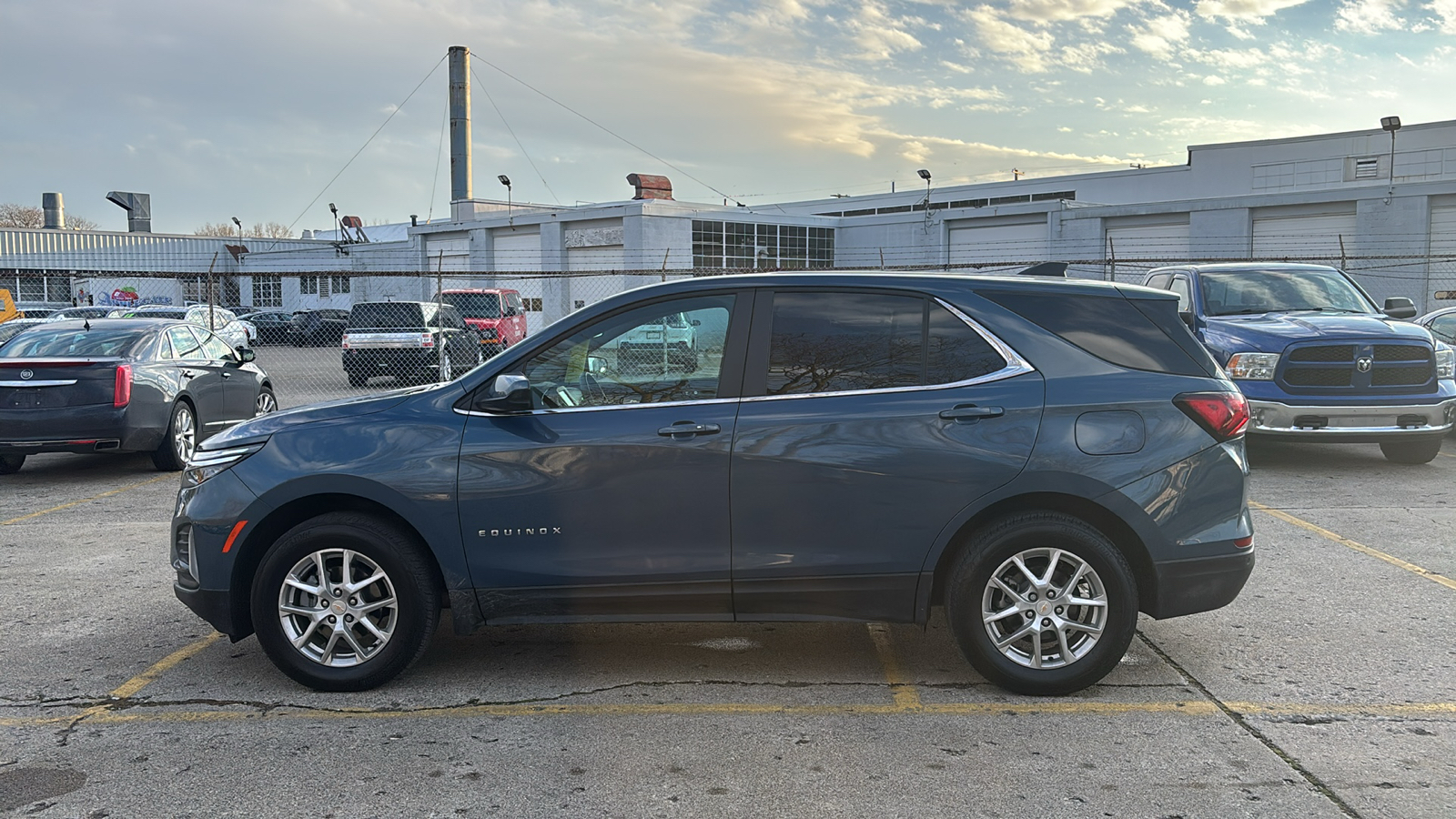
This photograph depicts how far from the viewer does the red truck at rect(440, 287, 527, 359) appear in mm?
24781

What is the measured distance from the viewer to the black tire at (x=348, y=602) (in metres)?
4.56

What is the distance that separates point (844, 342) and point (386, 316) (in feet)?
57.2

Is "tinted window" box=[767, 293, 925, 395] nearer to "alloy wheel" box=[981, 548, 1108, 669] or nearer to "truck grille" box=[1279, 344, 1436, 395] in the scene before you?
"alloy wheel" box=[981, 548, 1108, 669]

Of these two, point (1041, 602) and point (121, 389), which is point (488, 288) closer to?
point (121, 389)

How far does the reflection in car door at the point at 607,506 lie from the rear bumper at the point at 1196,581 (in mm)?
1799

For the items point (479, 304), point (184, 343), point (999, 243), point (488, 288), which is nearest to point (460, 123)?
point (488, 288)

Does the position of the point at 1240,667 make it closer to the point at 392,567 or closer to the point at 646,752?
the point at 646,752

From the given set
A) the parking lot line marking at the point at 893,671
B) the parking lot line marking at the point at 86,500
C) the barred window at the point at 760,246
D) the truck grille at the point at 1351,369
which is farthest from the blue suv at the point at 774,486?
the barred window at the point at 760,246

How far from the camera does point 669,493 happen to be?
4.46 metres

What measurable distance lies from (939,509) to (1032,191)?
2085 inches

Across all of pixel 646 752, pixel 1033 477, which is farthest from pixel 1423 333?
pixel 646 752

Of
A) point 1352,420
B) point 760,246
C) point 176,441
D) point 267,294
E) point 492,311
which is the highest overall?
point 760,246

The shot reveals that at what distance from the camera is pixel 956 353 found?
4598 millimetres

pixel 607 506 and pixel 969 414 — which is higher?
pixel 969 414
